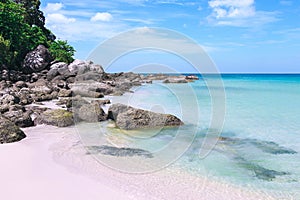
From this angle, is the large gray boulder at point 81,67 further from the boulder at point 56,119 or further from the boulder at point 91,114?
the boulder at point 56,119

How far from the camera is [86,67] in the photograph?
78.2 ft

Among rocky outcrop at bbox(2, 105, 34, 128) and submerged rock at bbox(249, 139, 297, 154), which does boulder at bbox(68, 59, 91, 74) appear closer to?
rocky outcrop at bbox(2, 105, 34, 128)

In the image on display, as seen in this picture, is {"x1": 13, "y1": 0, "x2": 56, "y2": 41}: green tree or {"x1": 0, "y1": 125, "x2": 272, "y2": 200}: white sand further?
{"x1": 13, "y1": 0, "x2": 56, "y2": 41}: green tree

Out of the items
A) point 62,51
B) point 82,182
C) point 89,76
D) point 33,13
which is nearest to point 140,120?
point 82,182

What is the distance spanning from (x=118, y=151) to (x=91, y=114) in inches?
143

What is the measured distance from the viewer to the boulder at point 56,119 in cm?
929

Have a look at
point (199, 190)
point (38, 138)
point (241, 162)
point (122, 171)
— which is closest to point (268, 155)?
point (241, 162)

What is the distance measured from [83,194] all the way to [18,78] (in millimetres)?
17664

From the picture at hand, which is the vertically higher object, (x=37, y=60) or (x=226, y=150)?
(x=37, y=60)

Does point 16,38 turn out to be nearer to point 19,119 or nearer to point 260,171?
point 19,119

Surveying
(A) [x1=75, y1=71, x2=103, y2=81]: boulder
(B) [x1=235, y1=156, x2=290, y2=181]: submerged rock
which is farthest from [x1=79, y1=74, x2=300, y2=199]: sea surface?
(A) [x1=75, y1=71, x2=103, y2=81]: boulder

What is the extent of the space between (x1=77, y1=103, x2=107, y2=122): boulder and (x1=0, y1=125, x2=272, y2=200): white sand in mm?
3733

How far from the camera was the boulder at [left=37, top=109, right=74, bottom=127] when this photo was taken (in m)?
9.29

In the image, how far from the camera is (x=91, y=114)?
10406 millimetres
